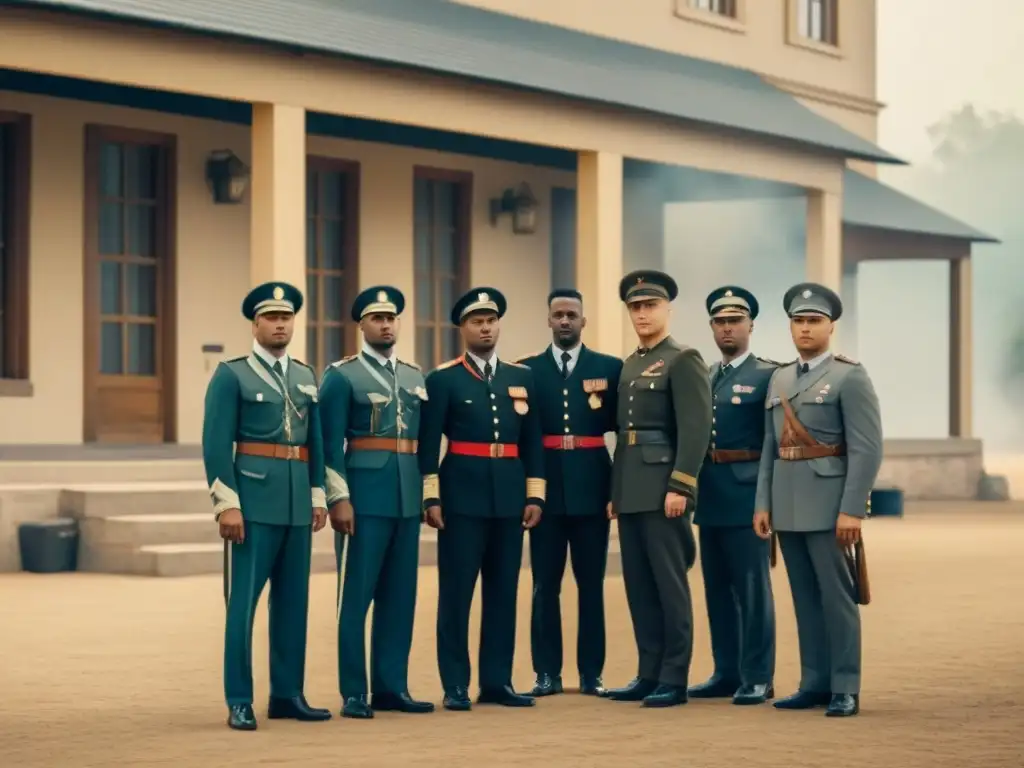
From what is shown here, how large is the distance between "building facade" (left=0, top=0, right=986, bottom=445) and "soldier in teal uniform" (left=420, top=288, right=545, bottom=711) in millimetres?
6670

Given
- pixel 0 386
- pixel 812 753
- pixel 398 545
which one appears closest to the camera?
pixel 812 753

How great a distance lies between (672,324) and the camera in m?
26.5

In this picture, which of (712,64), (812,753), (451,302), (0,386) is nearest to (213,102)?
(0,386)

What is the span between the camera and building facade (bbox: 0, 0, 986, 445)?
1747cm

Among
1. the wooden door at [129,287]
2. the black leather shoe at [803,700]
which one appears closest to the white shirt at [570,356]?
the black leather shoe at [803,700]

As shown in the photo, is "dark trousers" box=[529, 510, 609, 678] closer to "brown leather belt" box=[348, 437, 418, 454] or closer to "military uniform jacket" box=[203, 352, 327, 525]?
"brown leather belt" box=[348, 437, 418, 454]

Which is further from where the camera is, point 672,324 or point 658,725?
point 672,324

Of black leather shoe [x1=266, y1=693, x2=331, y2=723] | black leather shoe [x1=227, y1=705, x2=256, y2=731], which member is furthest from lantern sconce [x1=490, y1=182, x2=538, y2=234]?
black leather shoe [x1=227, y1=705, x2=256, y2=731]

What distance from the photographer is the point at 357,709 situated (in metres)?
9.40

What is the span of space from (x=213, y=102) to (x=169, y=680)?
31.5ft

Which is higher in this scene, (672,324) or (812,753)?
(672,324)

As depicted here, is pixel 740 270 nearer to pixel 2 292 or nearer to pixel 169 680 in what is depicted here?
pixel 2 292

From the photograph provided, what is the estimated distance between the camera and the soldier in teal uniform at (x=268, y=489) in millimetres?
9109

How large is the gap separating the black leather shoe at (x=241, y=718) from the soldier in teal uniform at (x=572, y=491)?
1.62 metres
